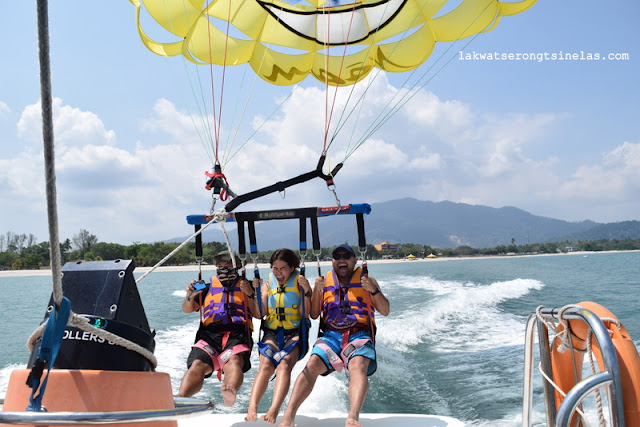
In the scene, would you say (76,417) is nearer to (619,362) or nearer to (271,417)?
(619,362)

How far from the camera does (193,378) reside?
3.22 m

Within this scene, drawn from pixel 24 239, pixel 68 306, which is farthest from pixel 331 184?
pixel 24 239

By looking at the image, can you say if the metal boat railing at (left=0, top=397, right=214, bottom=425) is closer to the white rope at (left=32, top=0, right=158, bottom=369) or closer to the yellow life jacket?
the white rope at (left=32, top=0, right=158, bottom=369)

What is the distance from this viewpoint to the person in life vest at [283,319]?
3137 millimetres

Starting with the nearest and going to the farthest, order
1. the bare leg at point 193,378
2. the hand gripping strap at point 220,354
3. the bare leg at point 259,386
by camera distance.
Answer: the bare leg at point 259,386
the bare leg at point 193,378
the hand gripping strap at point 220,354

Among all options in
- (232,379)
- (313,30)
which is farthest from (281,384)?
(313,30)

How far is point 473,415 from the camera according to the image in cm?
505

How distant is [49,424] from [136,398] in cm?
25

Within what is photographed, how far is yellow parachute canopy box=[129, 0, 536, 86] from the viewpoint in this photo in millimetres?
5129

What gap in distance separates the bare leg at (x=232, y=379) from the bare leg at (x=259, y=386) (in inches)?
5.5

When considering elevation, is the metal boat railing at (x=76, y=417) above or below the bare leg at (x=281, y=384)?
above

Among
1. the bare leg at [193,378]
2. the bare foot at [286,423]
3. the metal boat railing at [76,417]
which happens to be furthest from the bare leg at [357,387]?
the metal boat railing at [76,417]

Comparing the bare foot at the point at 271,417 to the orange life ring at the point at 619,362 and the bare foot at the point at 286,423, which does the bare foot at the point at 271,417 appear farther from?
the orange life ring at the point at 619,362

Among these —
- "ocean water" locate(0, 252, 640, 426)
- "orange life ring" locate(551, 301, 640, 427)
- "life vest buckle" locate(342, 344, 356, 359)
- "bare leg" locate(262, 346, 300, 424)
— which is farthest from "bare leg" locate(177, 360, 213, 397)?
"orange life ring" locate(551, 301, 640, 427)
